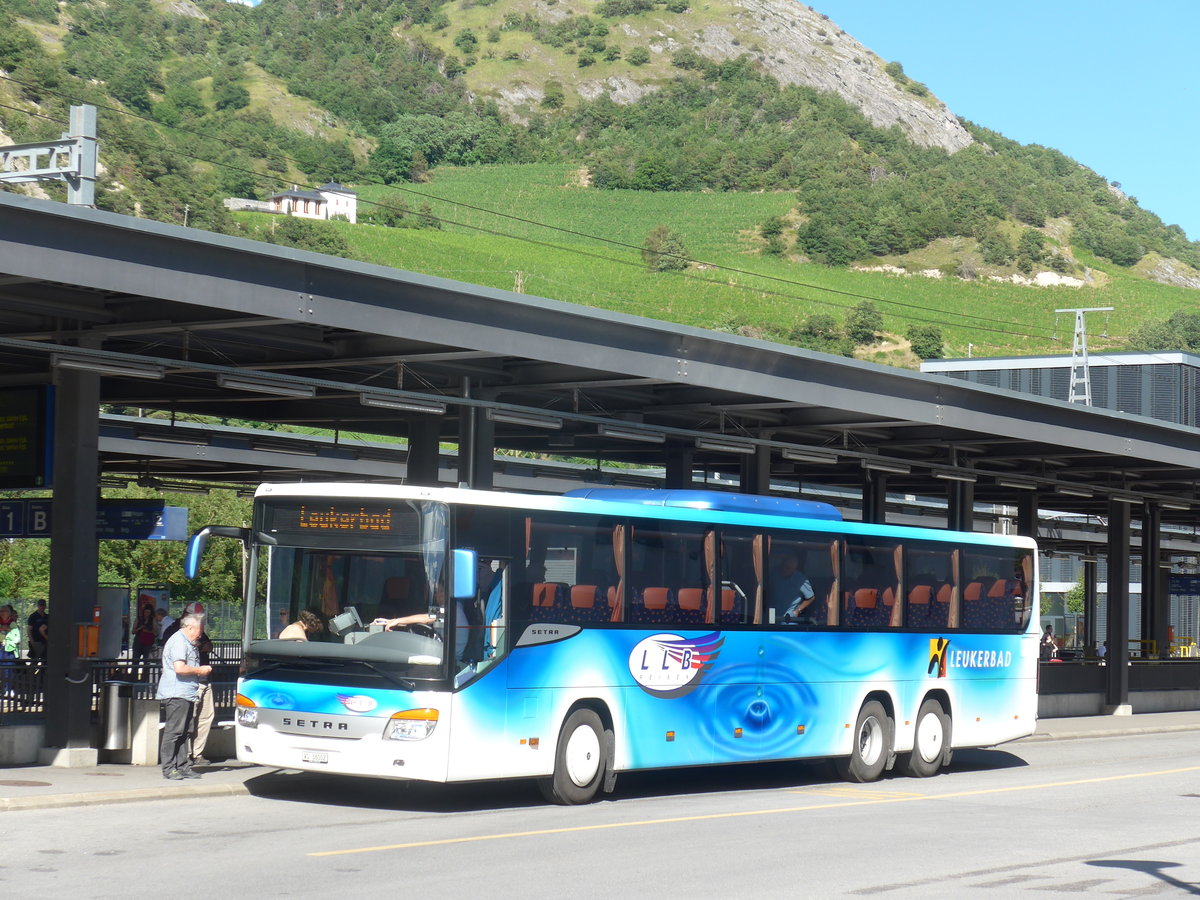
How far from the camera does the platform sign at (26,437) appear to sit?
1730cm

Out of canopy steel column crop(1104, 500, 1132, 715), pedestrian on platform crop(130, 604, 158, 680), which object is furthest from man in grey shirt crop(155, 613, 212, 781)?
canopy steel column crop(1104, 500, 1132, 715)

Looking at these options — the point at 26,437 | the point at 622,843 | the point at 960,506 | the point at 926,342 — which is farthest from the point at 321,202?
the point at 622,843

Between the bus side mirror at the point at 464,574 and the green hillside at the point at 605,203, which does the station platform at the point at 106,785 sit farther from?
the green hillside at the point at 605,203

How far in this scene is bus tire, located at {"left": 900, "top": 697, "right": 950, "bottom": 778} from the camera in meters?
20.5

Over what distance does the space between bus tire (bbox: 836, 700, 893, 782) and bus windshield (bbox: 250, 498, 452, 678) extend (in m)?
7.27

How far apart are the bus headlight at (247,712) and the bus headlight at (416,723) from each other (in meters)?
1.60

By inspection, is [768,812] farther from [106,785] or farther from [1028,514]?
[1028,514]

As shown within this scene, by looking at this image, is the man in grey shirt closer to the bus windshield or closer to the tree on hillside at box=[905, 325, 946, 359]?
the bus windshield

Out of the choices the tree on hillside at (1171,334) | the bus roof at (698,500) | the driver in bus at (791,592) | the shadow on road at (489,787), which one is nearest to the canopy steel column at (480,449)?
the bus roof at (698,500)

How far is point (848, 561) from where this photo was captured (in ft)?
63.2

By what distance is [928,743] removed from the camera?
20.7m

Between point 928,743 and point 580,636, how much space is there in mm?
7058

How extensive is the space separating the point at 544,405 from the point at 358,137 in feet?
529

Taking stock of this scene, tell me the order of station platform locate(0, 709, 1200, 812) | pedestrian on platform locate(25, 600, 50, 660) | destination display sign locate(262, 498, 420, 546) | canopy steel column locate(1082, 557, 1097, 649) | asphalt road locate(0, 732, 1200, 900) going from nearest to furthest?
asphalt road locate(0, 732, 1200, 900) < station platform locate(0, 709, 1200, 812) < destination display sign locate(262, 498, 420, 546) < pedestrian on platform locate(25, 600, 50, 660) < canopy steel column locate(1082, 557, 1097, 649)
